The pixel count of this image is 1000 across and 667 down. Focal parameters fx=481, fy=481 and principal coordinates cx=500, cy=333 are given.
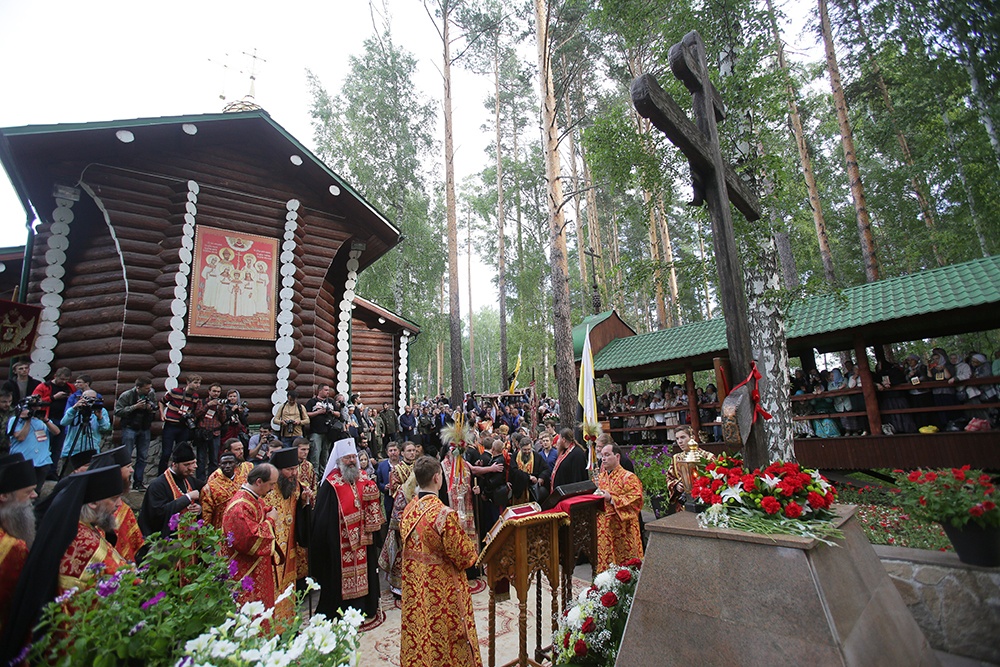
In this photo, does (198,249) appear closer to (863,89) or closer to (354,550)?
(354,550)

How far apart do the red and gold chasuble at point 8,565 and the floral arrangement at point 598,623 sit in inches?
124

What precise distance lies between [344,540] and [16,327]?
6740 mm

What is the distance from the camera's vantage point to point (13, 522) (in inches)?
100

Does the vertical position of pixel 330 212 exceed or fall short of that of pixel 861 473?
it exceeds it

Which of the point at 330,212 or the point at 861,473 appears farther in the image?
the point at 330,212

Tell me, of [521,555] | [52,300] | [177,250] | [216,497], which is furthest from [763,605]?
[52,300]

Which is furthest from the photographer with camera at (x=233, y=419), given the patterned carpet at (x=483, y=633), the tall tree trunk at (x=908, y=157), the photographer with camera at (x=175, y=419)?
the tall tree trunk at (x=908, y=157)

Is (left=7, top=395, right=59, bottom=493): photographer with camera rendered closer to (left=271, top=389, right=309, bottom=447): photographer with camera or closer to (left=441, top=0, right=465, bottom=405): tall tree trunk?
(left=271, top=389, right=309, bottom=447): photographer with camera

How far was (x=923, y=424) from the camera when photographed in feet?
30.8

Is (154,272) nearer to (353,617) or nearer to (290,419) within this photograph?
(290,419)

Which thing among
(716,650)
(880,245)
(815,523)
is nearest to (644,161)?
(815,523)

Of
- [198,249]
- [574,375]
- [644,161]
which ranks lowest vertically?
[574,375]

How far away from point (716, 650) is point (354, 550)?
13.9 feet

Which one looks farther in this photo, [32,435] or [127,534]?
[32,435]
